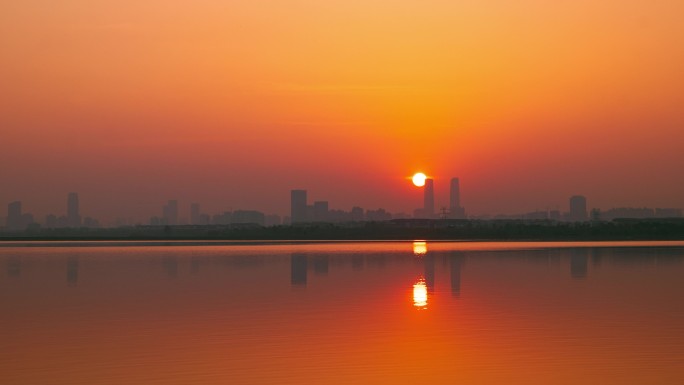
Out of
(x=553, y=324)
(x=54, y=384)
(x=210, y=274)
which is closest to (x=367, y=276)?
(x=210, y=274)

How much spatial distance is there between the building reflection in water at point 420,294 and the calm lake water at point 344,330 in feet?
0.14

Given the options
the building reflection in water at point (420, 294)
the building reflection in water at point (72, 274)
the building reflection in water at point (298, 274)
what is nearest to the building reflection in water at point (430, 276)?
the building reflection in water at point (420, 294)

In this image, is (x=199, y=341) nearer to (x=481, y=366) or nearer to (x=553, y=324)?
(x=481, y=366)

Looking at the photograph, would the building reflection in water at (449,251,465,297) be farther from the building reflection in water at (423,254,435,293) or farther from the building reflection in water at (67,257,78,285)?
the building reflection in water at (67,257,78,285)

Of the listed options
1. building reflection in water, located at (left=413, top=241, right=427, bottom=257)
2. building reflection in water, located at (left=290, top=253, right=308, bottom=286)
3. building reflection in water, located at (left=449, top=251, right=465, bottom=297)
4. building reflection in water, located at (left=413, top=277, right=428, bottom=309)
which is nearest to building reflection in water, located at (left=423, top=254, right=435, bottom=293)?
building reflection in water, located at (left=413, top=277, right=428, bottom=309)

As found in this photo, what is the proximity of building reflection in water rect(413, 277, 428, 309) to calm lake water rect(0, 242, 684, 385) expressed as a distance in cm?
4

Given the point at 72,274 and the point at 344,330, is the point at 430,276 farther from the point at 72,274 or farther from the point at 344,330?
the point at 344,330

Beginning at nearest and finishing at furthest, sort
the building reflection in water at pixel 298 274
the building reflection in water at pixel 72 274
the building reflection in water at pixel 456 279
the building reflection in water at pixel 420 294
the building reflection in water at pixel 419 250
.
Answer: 1. the building reflection in water at pixel 420 294
2. the building reflection in water at pixel 456 279
3. the building reflection in water at pixel 298 274
4. the building reflection in water at pixel 72 274
5. the building reflection in water at pixel 419 250

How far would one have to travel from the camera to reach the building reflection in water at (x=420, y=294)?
34.8 m

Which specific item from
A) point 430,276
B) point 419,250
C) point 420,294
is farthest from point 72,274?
point 419,250

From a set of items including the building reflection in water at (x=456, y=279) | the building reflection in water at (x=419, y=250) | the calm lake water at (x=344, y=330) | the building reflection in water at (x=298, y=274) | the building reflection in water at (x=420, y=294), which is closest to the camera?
the calm lake water at (x=344, y=330)

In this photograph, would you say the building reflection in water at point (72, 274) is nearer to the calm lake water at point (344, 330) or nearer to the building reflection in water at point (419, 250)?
the calm lake water at point (344, 330)

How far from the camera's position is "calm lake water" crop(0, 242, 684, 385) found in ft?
66.2

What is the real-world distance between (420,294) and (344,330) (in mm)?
12822
